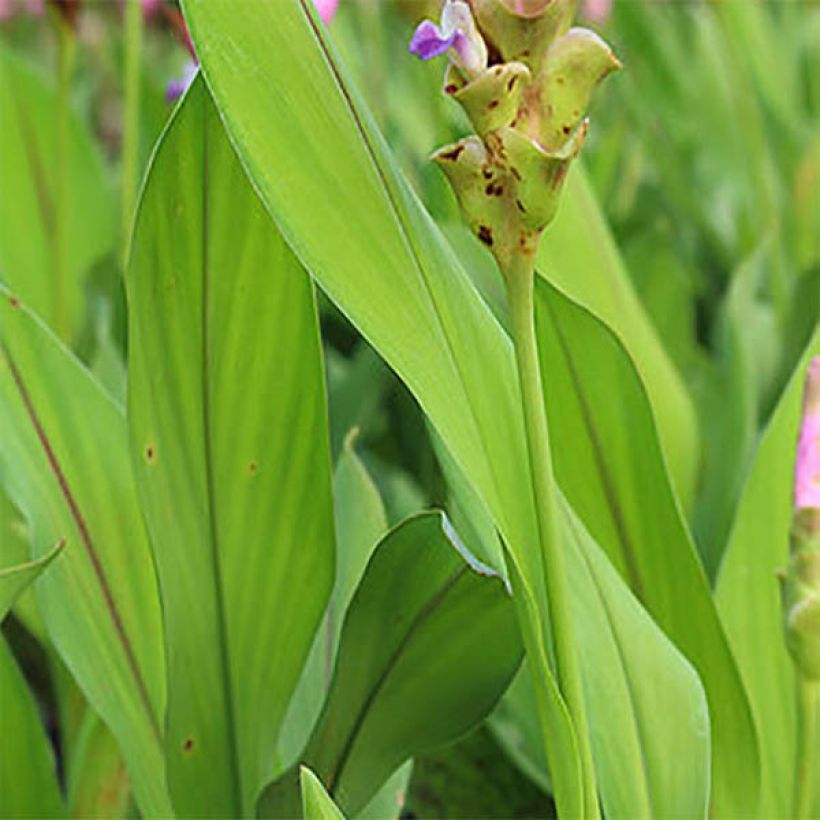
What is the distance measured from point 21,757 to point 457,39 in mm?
385

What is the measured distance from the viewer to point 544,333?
633 mm

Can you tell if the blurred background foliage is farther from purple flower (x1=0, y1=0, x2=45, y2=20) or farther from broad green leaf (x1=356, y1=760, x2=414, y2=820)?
purple flower (x1=0, y1=0, x2=45, y2=20)

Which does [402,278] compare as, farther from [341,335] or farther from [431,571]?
[341,335]

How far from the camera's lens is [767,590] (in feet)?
2.15

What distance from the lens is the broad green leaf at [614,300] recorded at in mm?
781

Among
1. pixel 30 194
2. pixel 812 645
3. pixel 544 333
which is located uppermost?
pixel 30 194

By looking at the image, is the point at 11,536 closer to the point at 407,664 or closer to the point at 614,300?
the point at 407,664

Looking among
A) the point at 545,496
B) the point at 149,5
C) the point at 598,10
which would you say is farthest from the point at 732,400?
→ the point at 598,10

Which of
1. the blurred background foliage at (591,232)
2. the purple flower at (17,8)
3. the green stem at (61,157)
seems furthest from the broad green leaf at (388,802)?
the purple flower at (17,8)

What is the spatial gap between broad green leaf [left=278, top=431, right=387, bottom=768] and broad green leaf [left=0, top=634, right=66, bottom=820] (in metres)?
0.10

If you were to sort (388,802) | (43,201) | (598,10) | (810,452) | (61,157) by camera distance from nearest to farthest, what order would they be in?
(810,452) < (388,802) < (61,157) < (43,201) < (598,10)

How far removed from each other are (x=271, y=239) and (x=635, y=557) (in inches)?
8.2

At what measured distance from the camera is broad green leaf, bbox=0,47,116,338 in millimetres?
999

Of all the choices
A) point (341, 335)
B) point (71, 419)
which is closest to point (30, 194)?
point (341, 335)
